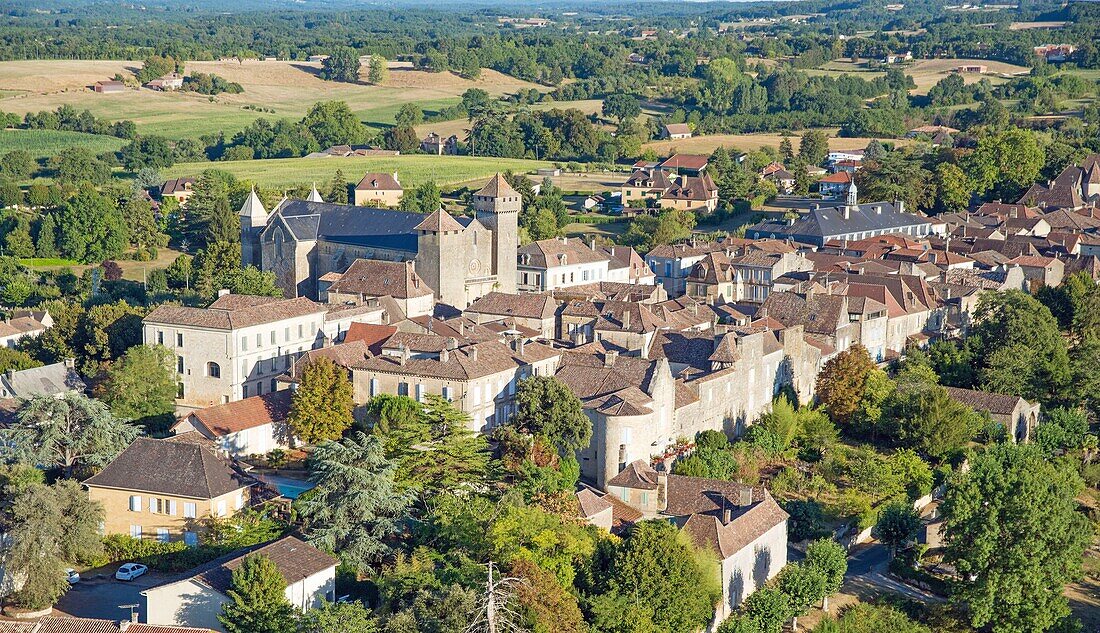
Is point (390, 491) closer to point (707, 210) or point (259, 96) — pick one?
point (707, 210)

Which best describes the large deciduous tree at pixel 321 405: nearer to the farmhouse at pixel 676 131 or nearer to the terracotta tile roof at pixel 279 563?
the terracotta tile roof at pixel 279 563

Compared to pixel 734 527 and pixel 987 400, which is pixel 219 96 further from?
pixel 734 527

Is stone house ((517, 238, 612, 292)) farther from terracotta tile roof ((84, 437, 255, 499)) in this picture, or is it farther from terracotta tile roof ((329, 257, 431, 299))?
terracotta tile roof ((84, 437, 255, 499))

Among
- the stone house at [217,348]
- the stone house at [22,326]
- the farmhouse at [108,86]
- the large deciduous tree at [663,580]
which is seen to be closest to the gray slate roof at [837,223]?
Result: the stone house at [217,348]

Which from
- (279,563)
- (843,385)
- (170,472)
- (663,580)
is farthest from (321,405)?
(843,385)

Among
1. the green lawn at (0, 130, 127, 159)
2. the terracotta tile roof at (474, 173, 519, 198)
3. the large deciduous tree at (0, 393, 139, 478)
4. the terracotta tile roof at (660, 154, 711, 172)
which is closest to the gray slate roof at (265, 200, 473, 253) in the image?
the terracotta tile roof at (474, 173, 519, 198)

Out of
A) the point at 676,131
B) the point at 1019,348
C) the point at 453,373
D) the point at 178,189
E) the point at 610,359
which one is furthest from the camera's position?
the point at 676,131
